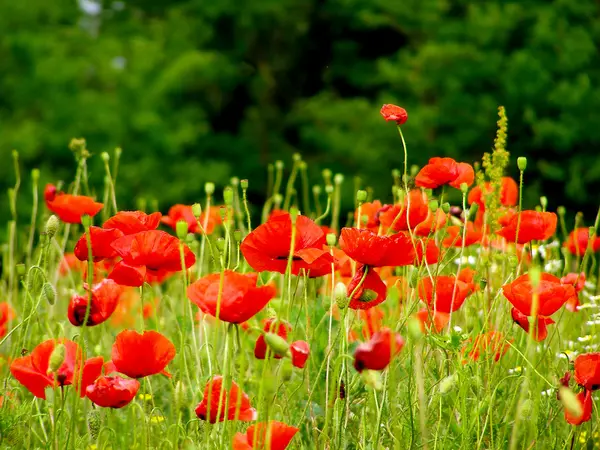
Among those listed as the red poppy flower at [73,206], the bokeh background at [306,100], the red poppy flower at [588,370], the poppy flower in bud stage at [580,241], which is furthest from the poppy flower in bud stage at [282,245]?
the bokeh background at [306,100]

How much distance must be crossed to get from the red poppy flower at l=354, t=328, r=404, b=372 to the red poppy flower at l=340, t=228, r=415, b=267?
1.06 ft

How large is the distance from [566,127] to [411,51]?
12.3 ft

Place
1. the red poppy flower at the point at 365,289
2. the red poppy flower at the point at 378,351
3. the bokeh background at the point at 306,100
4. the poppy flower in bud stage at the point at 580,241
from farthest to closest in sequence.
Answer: the bokeh background at the point at 306,100 → the poppy flower in bud stage at the point at 580,241 → the red poppy flower at the point at 365,289 → the red poppy flower at the point at 378,351

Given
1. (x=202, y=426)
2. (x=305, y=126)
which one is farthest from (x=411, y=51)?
(x=202, y=426)

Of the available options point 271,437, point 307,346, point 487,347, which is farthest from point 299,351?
point 487,347

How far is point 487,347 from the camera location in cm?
181

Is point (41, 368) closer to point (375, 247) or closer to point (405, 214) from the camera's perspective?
point (375, 247)

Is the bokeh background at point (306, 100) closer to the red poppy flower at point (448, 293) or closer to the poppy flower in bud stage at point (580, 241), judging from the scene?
the poppy flower in bud stage at point (580, 241)

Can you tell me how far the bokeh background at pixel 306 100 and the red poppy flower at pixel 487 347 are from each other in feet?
27.8

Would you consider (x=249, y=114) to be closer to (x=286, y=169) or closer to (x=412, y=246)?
(x=286, y=169)

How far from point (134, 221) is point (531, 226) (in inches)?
34.5

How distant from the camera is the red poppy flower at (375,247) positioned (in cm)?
149

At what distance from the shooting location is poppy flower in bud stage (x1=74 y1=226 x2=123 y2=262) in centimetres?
167

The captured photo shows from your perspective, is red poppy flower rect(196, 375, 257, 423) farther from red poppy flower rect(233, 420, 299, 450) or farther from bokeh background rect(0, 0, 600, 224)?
bokeh background rect(0, 0, 600, 224)
